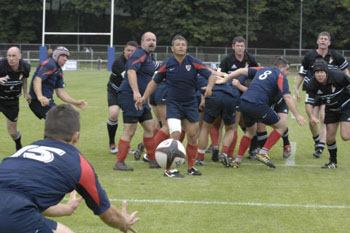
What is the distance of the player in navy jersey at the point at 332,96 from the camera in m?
8.82

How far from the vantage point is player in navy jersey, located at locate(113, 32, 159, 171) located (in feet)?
28.2

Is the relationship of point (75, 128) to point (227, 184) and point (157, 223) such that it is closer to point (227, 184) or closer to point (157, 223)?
point (157, 223)

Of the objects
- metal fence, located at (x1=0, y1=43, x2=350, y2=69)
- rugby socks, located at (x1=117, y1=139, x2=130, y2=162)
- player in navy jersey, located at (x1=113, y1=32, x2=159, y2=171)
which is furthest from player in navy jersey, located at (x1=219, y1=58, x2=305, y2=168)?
metal fence, located at (x1=0, y1=43, x2=350, y2=69)

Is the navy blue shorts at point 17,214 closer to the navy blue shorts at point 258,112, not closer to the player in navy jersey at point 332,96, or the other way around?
the navy blue shorts at point 258,112

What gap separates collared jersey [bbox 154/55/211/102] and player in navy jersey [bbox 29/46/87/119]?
1.46 metres

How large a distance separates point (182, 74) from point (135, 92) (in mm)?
764

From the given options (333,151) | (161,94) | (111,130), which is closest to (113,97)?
(111,130)

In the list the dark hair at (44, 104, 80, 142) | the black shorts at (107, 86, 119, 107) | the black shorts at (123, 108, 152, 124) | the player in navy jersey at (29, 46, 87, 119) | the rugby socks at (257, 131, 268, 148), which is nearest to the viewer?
the dark hair at (44, 104, 80, 142)

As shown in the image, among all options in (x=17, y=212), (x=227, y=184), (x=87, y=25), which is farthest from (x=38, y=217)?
(x=87, y=25)

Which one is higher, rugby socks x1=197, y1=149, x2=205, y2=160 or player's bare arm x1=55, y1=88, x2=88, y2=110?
player's bare arm x1=55, y1=88, x2=88, y2=110

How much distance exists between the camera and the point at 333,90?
29.3 ft

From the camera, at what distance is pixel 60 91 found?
9.48 m

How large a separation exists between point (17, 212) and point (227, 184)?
476 cm

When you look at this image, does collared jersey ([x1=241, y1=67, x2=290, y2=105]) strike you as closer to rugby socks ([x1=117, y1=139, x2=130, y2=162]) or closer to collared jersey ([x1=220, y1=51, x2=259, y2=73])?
collared jersey ([x1=220, y1=51, x2=259, y2=73])
